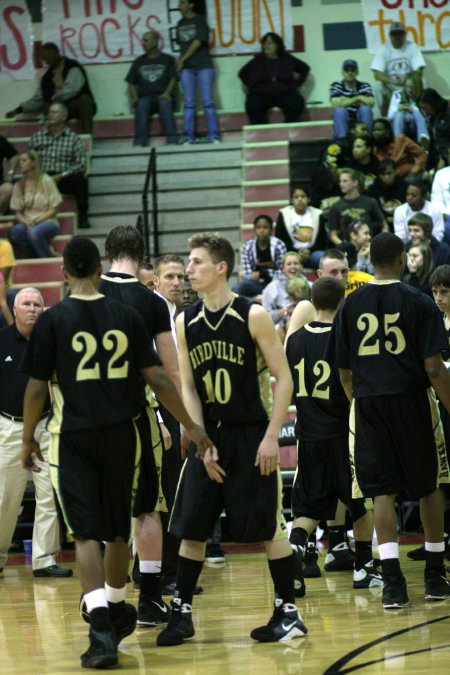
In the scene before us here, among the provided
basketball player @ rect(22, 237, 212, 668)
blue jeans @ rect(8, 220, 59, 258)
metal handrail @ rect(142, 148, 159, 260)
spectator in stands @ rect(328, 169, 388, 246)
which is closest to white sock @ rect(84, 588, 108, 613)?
basketball player @ rect(22, 237, 212, 668)

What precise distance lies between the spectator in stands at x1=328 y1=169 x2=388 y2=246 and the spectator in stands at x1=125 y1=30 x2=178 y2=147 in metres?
3.64

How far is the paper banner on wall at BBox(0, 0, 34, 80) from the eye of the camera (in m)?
16.7

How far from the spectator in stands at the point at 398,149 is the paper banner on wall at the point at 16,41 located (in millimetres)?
5596

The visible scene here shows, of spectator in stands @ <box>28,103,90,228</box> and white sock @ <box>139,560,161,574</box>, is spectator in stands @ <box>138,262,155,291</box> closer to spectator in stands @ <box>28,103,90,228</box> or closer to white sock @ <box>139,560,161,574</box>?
white sock @ <box>139,560,161,574</box>

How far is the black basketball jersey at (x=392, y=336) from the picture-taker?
5957 mm

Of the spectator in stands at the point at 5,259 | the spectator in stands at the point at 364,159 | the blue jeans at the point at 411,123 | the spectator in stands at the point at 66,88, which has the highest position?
the spectator in stands at the point at 66,88

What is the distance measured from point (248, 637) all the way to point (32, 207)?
8714mm

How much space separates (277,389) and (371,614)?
58.6 inches

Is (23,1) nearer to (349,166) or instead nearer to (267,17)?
(267,17)

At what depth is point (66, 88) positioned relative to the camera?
615 inches

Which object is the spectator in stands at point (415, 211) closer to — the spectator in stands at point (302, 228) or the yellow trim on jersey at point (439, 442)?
the spectator in stands at point (302, 228)

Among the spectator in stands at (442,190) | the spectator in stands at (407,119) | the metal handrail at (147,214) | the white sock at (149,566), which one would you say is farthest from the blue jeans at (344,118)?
the white sock at (149,566)

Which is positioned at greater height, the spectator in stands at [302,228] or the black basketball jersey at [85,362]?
the spectator in stands at [302,228]

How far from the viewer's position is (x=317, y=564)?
24.9 feet
